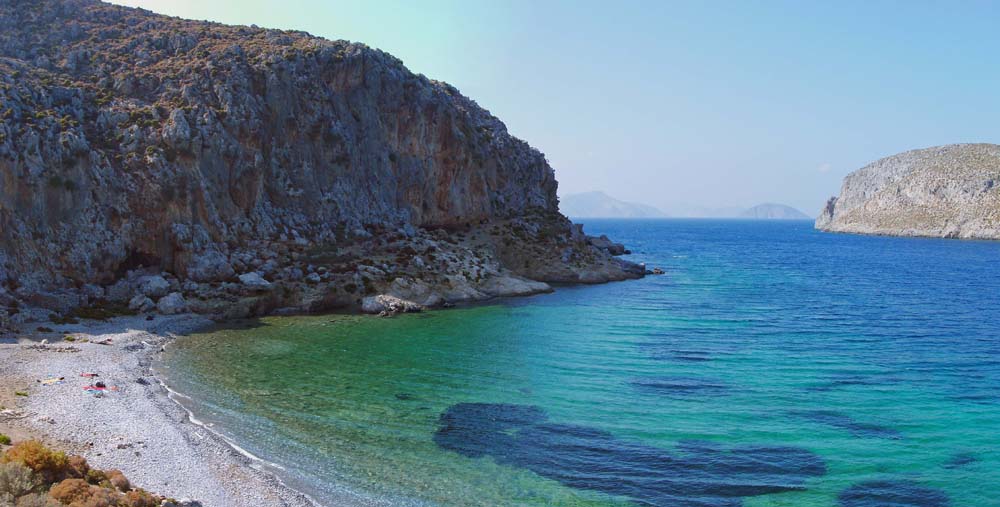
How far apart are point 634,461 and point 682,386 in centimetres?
1150

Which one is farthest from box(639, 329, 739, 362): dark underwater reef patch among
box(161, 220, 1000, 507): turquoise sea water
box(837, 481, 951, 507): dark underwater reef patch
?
box(837, 481, 951, 507): dark underwater reef patch

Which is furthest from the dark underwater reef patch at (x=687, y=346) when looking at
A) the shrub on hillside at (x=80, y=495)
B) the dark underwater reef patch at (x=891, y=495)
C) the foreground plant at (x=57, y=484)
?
the shrub on hillside at (x=80, y=495)

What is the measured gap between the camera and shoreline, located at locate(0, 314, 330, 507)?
21047 millimetres

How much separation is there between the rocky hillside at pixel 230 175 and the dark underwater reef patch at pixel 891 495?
45.6m

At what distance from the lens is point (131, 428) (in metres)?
25.6

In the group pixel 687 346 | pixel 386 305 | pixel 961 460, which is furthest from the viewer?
pixel 386 305

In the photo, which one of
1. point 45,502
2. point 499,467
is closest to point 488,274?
point 499,467

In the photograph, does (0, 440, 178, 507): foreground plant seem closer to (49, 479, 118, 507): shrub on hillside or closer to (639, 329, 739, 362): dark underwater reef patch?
(49, 479, 118, 507): shrub on hillside

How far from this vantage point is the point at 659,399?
32.2 m

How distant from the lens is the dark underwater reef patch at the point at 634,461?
2184 cm

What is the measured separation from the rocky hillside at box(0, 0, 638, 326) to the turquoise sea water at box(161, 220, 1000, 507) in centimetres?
1158

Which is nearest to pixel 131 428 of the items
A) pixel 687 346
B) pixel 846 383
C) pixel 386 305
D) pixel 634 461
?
pixel 634 461

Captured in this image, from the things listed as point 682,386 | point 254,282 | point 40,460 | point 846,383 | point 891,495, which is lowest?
point 891,495

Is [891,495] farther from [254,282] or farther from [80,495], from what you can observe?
[254,282]
